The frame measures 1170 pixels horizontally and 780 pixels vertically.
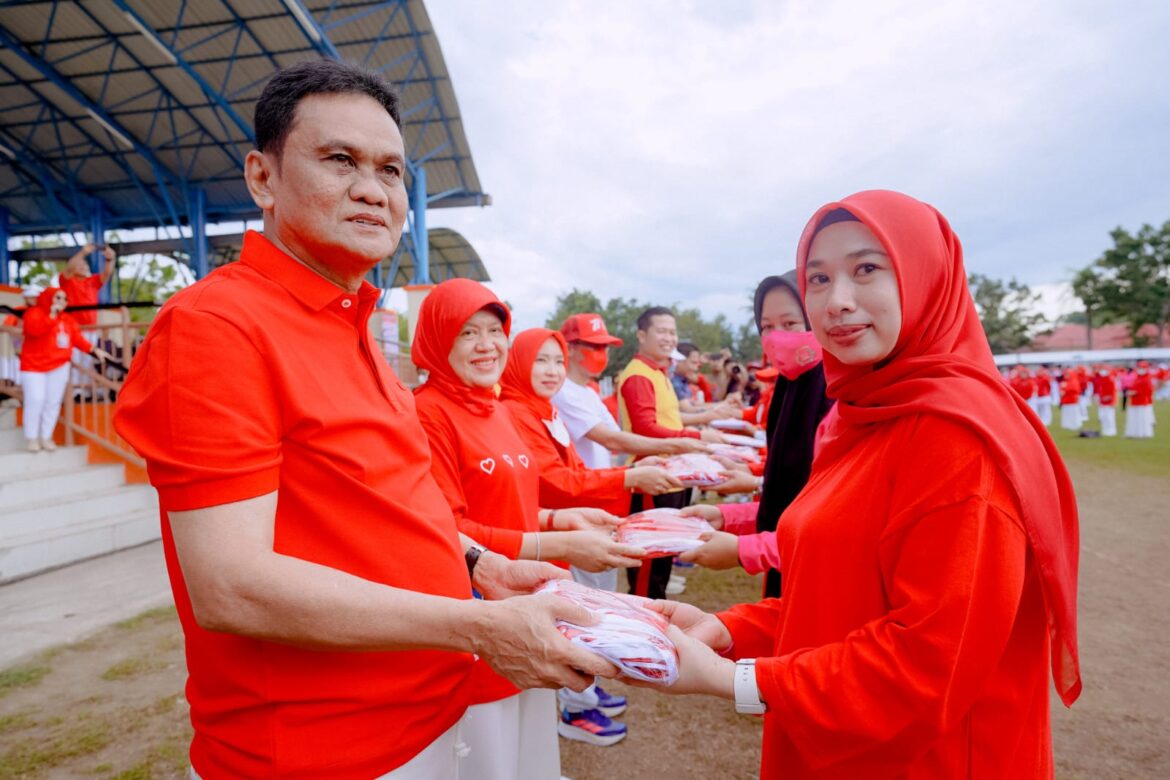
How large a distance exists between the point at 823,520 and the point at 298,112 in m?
1.37

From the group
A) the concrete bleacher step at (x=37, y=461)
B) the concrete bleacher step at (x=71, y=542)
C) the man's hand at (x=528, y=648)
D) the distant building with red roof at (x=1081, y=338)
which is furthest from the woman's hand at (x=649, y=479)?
the distant building with red roof at (x=1081, y=338)

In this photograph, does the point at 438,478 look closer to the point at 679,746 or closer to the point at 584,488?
the point at 584,488

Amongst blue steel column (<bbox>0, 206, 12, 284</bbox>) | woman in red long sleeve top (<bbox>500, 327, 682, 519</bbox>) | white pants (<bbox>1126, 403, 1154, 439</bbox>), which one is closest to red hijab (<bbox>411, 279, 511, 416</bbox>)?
woman in red long sleeve top (<bbox>500, 327, 682, 519</bbox>)

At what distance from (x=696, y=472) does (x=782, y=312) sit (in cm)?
106

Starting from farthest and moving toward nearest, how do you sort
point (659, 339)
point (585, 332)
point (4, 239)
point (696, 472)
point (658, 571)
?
point (4, 239) < point (659, 339) < point (585, 332) < point (658, 571) < point (696, 472)

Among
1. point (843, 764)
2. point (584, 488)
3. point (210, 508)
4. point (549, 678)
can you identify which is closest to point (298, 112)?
point (210, 508)

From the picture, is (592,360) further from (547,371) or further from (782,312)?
(782,312)

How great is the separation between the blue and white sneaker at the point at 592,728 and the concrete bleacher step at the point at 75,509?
6010mm

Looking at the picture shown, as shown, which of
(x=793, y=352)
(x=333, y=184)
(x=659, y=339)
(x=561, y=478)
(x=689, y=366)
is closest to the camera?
(x=333, y=184)

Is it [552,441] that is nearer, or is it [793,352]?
[793,352]

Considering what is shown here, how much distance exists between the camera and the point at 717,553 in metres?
2.29

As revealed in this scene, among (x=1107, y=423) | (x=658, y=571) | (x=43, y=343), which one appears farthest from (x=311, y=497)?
(x=1107, y=423)

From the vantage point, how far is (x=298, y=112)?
125 cm

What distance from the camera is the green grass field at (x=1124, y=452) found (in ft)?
38.3
